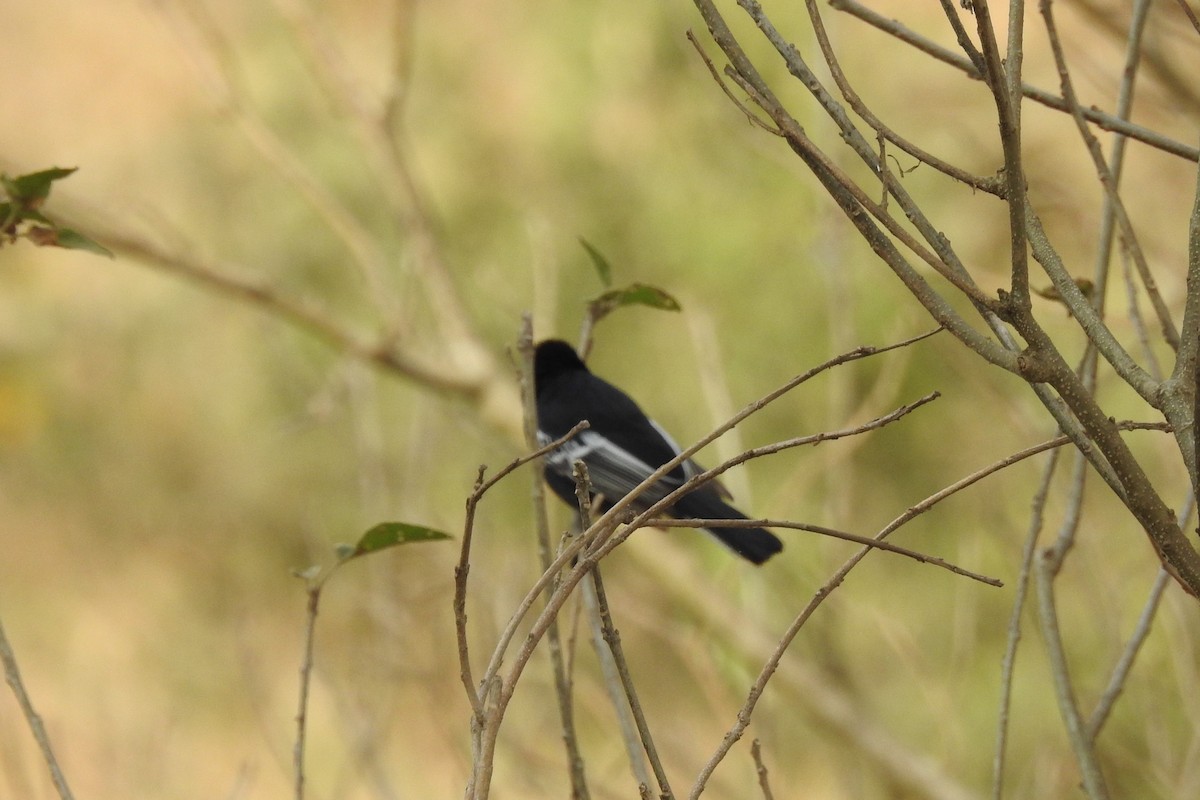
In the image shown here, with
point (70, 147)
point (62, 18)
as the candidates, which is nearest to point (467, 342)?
point (70, 147)

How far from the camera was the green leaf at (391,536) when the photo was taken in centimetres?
148

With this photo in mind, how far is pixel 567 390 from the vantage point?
4098 millimetres

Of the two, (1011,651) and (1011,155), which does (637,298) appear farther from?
(1011,155)

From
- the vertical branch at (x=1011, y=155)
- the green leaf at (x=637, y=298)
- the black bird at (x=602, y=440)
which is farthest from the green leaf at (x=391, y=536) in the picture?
the black bird at (x=602, y=440)

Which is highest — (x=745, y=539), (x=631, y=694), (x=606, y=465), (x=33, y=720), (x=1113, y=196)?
(x=606, y=465)

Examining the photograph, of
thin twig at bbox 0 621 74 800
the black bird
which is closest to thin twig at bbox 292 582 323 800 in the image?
thin twig at bbox 0 621 74 800

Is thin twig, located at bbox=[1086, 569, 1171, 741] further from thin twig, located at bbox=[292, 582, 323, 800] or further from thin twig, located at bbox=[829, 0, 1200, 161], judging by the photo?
thin twig, located at bbox=[292, 582, 323, 800]

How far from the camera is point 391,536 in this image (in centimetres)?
153

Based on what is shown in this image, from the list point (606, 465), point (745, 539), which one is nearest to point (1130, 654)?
point (745, 539)

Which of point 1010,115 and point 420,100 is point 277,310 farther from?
point 420,100

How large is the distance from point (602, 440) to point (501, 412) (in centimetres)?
70

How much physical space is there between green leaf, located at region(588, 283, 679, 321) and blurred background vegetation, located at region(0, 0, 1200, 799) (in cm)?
98

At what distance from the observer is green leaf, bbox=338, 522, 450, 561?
1.48m

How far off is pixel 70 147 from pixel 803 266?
20.6 ft
